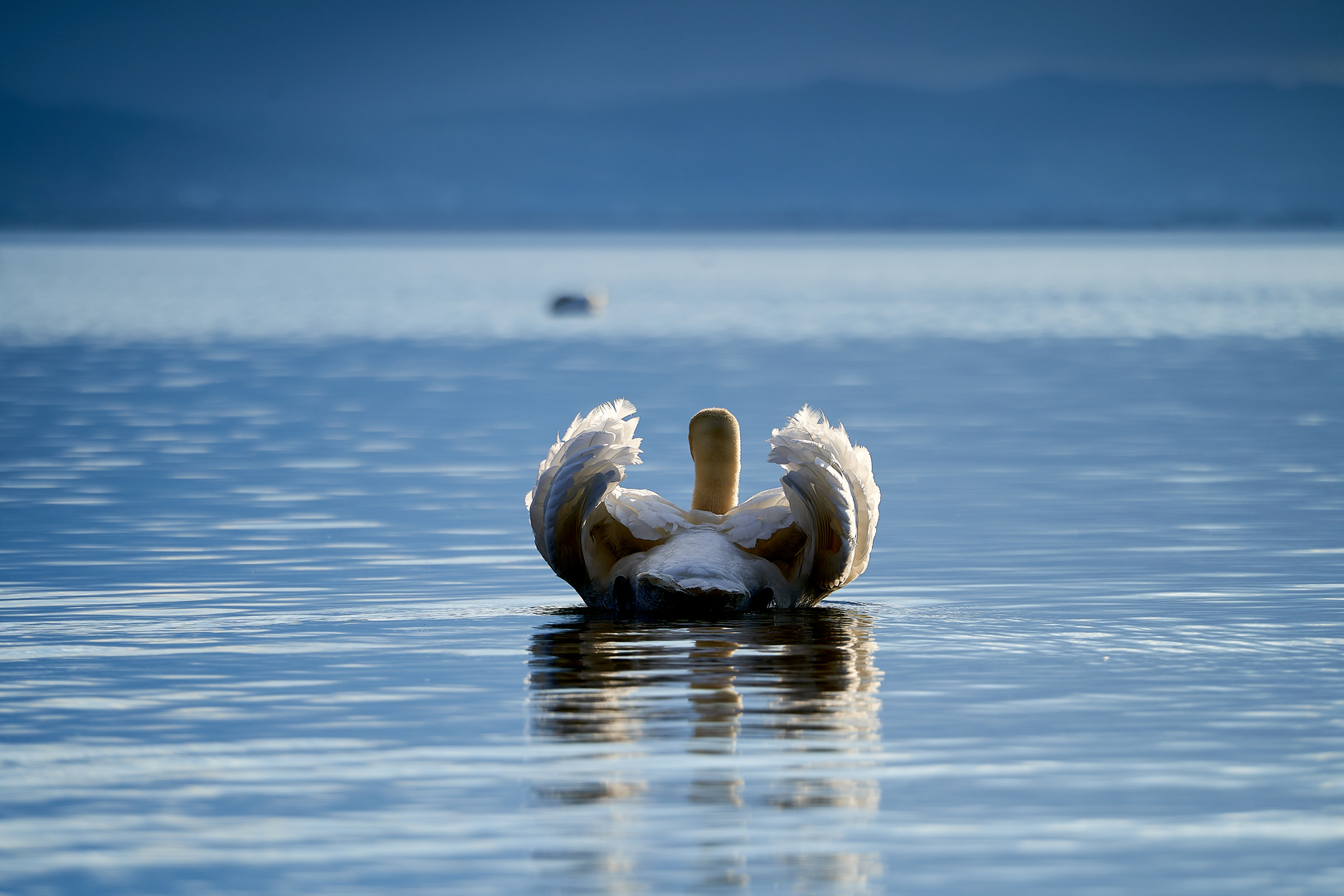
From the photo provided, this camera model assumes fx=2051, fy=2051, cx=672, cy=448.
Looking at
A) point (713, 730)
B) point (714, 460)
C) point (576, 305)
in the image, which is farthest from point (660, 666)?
point (576, 305)

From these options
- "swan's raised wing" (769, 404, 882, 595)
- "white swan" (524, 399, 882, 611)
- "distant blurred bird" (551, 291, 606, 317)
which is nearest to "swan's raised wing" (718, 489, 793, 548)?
"white swan" (524, 399, 882, 611)

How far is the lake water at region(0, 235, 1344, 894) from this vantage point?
309 inches

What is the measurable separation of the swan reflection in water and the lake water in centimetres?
3

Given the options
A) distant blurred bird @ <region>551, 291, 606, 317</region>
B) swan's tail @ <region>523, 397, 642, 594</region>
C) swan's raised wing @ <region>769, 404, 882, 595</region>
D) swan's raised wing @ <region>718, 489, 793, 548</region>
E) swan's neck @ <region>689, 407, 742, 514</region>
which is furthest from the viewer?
distant blurred bird @ <region>551, 291, 606, 317</region>

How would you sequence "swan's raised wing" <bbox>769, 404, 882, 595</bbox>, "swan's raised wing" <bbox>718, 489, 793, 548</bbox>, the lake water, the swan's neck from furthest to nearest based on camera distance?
the swan's neck
"swan's raised wing" <bbox>718, 489, 793, 548</bbox>
"swan's raised wing" <bbox>769, 404, 882, 595</bbox>
the lake water

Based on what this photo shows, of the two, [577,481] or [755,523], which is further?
[755,523]

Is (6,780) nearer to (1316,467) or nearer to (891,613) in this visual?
(891,613)

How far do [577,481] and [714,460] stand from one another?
1414 millimetres

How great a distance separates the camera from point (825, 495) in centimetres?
1235

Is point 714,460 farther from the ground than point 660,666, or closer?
farther from the ground

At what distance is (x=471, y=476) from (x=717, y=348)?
22.8 meters

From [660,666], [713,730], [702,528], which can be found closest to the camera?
[713,730]

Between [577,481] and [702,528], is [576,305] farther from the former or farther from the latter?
[577,481]

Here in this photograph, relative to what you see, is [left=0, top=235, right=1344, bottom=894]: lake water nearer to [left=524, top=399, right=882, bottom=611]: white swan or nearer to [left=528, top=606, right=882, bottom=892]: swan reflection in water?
[left=528, top=606, right=882, bottom=892]: swan reflection in water
